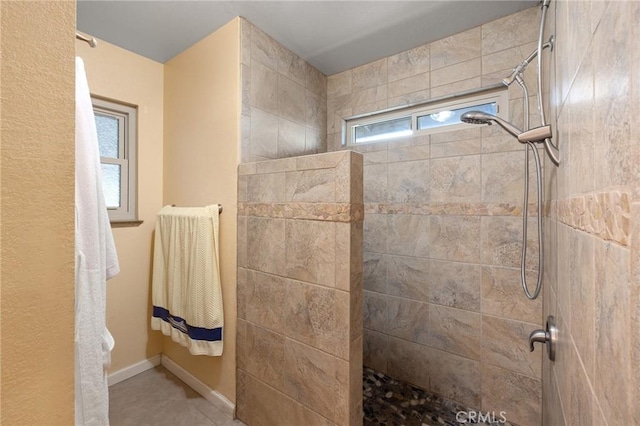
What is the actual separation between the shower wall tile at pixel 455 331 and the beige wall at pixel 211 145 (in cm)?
129

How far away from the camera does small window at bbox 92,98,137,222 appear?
1.99 metres

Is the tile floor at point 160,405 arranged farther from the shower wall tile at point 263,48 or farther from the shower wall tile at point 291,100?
the shower wall tile at point 263,48

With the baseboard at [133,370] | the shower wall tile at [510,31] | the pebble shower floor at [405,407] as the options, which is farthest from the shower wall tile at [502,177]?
the baseboard at [133,370]

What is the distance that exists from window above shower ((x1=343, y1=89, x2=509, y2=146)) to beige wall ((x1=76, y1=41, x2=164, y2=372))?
153cm

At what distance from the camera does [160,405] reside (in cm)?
175

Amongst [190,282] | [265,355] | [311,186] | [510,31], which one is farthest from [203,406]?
[510,31]

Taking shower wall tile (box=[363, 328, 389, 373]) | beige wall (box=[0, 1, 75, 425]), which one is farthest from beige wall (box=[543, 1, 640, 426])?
shower wall tile (box=[363, 328, 389, 373])

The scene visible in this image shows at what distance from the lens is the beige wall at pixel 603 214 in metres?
0.31

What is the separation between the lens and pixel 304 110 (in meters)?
2.16

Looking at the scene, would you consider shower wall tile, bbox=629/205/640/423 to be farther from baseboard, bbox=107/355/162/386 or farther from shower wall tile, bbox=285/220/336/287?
baseboard, bbox=107/355/162/386

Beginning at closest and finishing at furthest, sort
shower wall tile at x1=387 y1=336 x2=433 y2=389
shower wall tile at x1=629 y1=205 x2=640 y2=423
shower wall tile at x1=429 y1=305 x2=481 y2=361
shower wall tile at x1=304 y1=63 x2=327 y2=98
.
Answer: shower wall tile at x1=629 y1=205 x2=640 y2=423 → shower wall tile at x1=429 y1=305 x2=481 y2=361 → shower wall tile at x1=387 y1=336 x2=433 y2=389 → shower wall tile at x1=304 y1=63 x2=327 y2=98

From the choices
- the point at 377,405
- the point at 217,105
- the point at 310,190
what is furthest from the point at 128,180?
the point at 377,405

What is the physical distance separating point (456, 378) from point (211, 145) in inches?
84.9

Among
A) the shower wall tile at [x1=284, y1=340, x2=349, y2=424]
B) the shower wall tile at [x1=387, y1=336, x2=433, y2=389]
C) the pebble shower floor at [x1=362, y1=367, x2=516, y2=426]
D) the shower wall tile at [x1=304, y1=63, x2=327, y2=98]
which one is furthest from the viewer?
the shower wall tile at [x1=304, y1=63, x2=327, y2=98]
